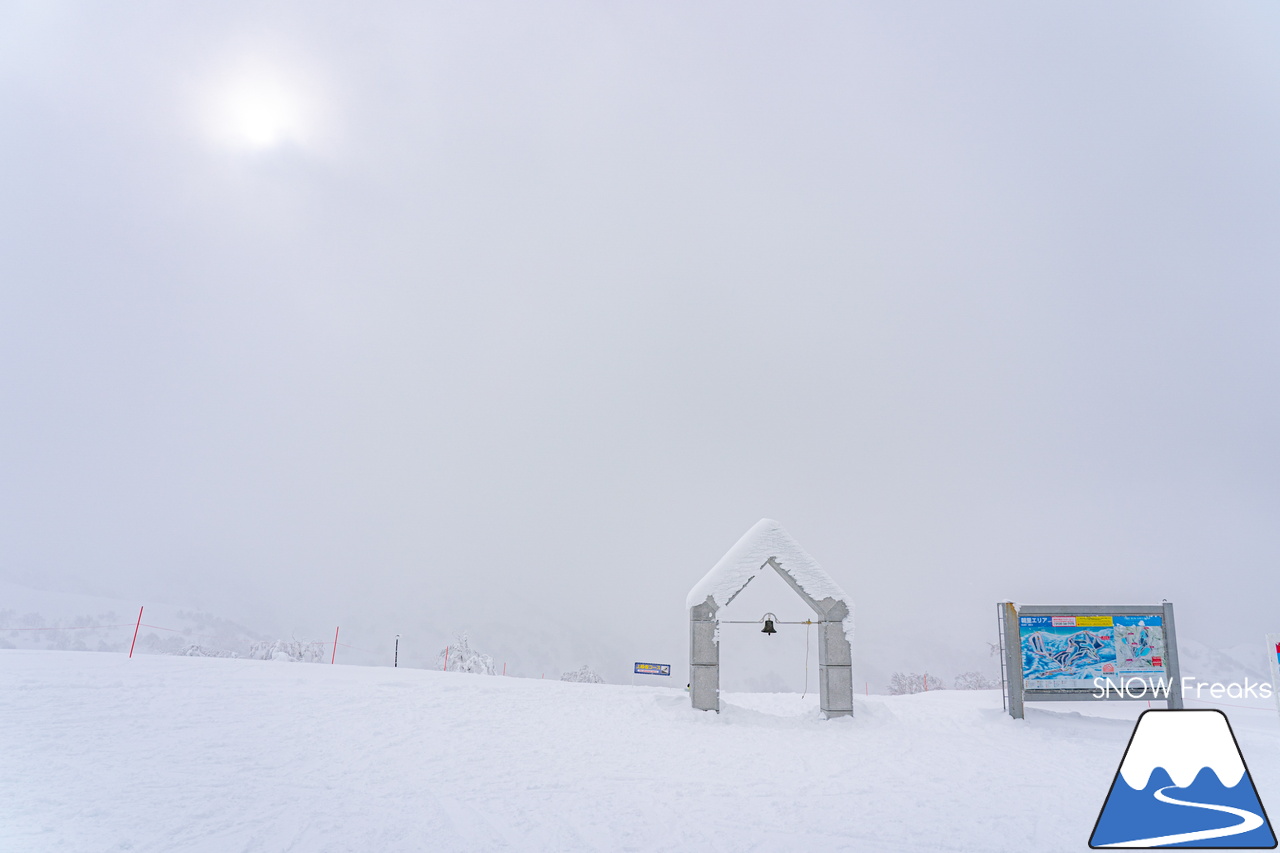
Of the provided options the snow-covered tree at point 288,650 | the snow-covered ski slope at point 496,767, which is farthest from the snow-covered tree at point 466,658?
the snow-covered ski slope at point 496,767

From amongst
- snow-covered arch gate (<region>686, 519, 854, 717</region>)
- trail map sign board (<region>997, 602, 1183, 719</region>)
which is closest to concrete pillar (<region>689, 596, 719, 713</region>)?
snow-covered arch gate (<region>686, 519, 854, 717</region>)

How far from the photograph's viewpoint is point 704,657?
21078 mm

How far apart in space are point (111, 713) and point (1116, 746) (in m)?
23.9

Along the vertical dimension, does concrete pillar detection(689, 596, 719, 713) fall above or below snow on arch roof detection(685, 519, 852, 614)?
below

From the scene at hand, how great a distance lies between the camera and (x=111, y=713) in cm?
1588

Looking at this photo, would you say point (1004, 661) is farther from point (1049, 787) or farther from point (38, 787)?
point (38, 787)

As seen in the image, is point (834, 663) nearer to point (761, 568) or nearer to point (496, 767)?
point (761, 568)

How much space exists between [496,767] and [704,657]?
846 cm

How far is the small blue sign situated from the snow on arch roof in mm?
2894

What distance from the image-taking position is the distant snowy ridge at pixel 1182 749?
6.47m
